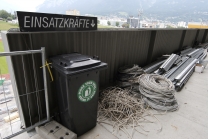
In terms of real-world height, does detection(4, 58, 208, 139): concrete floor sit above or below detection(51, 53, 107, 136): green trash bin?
below

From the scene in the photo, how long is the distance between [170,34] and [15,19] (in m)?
6.45

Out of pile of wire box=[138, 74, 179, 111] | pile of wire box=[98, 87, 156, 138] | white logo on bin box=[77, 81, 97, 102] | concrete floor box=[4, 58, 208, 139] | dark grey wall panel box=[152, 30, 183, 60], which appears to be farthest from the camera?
dark grey wall panel box=[152, 30, 183, 60]

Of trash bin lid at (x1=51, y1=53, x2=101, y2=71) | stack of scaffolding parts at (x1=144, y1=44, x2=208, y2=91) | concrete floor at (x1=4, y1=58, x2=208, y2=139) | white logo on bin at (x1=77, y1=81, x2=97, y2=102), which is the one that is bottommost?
concrete floor at (x1=4, y1=58, x2=208, y2=139)

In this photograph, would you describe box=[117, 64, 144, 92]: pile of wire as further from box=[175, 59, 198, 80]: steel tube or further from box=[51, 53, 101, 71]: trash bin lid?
box=[51, 53, 101, 71]: trash bin lid

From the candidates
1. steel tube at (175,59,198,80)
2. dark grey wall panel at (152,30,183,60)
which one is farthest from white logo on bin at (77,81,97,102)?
dark grey wall panel at (152,30,183,60)

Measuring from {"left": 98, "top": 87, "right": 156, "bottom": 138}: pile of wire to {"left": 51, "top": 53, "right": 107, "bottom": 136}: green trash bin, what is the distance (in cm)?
49

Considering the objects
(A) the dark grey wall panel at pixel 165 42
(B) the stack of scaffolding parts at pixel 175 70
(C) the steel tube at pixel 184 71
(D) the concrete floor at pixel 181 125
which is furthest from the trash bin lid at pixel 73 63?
(A) the dark grey wall panel at pixel 165 42

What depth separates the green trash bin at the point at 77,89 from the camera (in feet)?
5.61

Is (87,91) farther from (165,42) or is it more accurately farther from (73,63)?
(165,42)

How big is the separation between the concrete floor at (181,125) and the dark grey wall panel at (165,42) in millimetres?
2367

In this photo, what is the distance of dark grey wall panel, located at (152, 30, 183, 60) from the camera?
5.32 meters

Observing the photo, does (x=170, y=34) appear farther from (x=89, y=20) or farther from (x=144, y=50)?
(x=89, y=20)

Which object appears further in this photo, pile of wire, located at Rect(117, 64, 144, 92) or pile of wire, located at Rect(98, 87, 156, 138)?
pile of wire, located at Rect(117, 64, 144, 92)

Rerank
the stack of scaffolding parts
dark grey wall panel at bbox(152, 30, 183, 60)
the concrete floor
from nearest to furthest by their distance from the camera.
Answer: the concrete floor, the stack of scaffolding parts, dark grey wall panel at bbox(152, 30, 183, 60)
